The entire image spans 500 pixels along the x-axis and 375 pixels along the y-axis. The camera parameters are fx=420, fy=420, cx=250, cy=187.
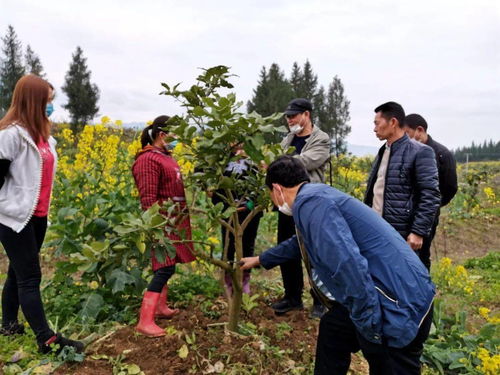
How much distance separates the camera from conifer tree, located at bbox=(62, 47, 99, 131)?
36.2 meters

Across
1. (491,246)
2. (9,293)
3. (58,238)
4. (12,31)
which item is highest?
(12,31)

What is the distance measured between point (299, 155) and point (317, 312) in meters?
1.29

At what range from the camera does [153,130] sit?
2936 millimetres

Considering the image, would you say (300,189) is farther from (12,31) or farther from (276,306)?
(12,31)

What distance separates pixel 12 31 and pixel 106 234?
45839 mm

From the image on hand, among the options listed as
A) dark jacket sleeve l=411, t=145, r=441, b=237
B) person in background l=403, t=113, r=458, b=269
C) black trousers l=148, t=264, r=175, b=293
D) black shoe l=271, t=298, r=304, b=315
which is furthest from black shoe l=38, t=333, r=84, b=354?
person in background l=403, t=113, r=458, b=269

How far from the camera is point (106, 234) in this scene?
10.8ft

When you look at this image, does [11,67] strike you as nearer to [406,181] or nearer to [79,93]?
[79,93]

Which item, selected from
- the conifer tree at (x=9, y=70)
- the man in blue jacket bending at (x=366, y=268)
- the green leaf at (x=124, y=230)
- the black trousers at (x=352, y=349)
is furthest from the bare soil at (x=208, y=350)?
the conifer tree at (x=9, y=70)

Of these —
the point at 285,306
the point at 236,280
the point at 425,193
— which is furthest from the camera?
the point at 285,306

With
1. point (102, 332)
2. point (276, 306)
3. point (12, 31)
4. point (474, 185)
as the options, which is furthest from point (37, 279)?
point (12, 31)

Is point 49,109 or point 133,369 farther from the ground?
point 49,109

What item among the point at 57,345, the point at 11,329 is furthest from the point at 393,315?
the point at 11,329

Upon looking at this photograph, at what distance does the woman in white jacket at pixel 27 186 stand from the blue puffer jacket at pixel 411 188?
2.35 meters
